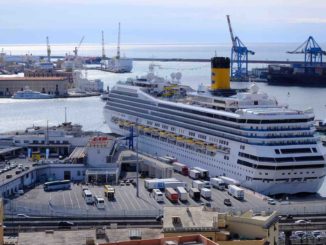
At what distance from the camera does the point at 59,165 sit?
17594 mm

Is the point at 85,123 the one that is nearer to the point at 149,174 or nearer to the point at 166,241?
the point at 149,174

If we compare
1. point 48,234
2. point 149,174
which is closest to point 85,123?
point 149,174

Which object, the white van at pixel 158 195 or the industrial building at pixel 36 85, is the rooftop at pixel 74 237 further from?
the industrial building at pixel 36 85

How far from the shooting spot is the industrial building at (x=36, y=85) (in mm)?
49438

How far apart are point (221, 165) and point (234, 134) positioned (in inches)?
35.4

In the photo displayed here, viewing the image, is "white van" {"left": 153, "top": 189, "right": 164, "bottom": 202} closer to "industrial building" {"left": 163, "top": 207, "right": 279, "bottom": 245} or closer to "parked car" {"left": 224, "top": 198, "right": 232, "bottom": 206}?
"parked car" {"left": 224, "top": 198, "right": 232, "bottom": 206}

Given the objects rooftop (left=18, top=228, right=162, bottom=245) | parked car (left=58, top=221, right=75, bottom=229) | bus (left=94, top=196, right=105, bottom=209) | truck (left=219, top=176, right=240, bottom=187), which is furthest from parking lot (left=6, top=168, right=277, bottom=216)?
rooftop (left=18, top=228, right=162, bottom=245)

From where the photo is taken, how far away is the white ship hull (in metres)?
16.0

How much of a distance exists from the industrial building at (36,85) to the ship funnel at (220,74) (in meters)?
29.1

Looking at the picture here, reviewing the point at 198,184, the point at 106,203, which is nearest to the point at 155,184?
the point at 198,184

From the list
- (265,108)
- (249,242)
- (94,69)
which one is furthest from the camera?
(94,69)

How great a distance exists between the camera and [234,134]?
1702 cm

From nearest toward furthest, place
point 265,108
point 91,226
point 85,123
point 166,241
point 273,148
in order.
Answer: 1. point 166,241
2. point 91,226
3. point 273,148
4. point 265,108
5. point 85,123

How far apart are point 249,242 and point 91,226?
499cm
